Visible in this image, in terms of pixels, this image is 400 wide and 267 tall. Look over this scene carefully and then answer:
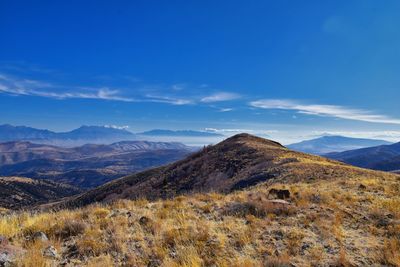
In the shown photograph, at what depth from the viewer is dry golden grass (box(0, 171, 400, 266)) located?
25.6 feet

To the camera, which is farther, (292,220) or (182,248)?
(292,220)

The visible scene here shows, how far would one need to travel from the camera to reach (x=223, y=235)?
30.8 ft

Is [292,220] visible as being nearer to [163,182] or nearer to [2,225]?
[2,225]

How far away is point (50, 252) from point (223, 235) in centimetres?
462

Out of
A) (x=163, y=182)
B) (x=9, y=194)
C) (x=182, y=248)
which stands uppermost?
(x=182, y=248)

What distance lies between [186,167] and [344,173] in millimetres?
26670

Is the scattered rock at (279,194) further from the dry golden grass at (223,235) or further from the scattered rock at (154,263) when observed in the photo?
the scattered rock at (154,263)

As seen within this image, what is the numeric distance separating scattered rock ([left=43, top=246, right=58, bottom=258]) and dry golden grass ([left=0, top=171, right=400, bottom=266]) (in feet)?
0.54

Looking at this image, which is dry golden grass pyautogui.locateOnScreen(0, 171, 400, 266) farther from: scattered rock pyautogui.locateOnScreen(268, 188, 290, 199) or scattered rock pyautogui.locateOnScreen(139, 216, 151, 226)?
scattered rock pyautogui.locateOnScreen(268, 188, 290, 199)

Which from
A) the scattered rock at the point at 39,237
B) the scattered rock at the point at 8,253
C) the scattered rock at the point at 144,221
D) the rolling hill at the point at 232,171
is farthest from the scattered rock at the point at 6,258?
the rolling hill at the point at 232,171

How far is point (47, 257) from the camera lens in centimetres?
772

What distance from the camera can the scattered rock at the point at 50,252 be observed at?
7.84 meters

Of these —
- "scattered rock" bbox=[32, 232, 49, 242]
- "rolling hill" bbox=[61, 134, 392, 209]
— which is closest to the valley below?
"scattered rock" bbox=[32, 232, 49, 242]

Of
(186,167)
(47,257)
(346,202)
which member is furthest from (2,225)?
(186,167)
